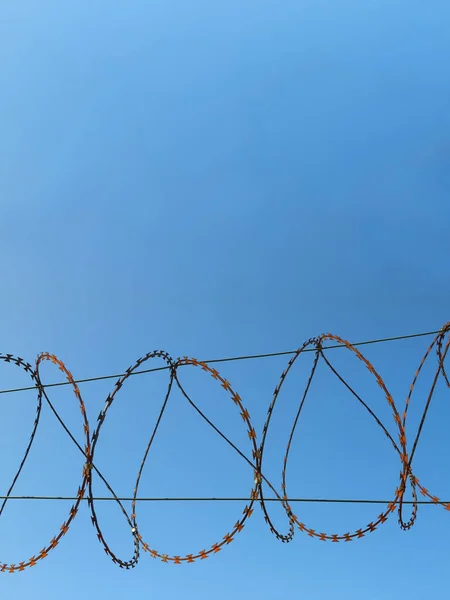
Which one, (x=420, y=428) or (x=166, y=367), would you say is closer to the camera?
(x=420, y=428)

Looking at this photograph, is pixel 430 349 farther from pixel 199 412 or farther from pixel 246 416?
pixel 199 412

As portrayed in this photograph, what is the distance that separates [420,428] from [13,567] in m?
6.49

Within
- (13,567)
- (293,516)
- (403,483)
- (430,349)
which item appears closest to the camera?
(403,483)

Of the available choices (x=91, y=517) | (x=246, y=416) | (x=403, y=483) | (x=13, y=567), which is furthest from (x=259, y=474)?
(x=13, y=567)

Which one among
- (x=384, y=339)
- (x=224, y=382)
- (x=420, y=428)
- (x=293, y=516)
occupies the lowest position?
(x=293, y=516)

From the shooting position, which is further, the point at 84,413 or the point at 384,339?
the point at 84,413

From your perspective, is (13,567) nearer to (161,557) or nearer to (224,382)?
(161,557)

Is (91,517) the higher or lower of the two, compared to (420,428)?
lower

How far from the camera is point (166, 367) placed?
9508 mm

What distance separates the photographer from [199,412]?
8.81m

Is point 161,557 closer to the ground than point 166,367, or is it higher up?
closer to the ground

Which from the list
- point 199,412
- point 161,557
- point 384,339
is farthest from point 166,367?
point 384,339

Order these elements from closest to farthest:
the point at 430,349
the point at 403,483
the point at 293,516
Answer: the point at 403,483, the point at 430,349, the point at 293,516

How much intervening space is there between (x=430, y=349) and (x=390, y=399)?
0.88 meters
